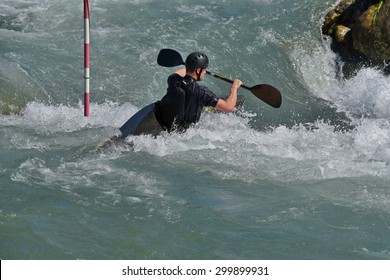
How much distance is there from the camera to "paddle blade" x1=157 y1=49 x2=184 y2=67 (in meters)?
8.05

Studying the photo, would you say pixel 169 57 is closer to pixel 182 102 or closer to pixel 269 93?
pixel 182 102

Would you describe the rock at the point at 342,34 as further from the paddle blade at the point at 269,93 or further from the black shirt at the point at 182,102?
the black shirt at the point at 182,102

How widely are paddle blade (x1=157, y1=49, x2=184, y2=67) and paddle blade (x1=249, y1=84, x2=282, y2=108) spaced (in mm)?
906

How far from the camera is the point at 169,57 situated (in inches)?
318

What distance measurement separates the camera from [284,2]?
464 inches

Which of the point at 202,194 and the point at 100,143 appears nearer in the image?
the point at 202,194

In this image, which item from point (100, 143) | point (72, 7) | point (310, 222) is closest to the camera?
point (310, 222)

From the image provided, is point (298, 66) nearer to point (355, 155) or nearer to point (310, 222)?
point (355, 155)

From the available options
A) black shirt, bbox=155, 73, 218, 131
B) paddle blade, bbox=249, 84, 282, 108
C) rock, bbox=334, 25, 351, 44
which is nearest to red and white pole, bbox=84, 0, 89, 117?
black shirt, bbox=155, 73, 218, 131

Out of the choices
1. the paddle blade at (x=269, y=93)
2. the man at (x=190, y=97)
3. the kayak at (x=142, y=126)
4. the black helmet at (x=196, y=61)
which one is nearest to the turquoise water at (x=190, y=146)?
the kayak at (x=142, y=126)

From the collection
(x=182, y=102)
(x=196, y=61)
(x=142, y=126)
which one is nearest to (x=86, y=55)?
(x=142, y=126)

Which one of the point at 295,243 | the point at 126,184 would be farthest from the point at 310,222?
the point at 126,184

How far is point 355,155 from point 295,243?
2382mm

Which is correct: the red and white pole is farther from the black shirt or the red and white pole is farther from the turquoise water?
the black shirt
